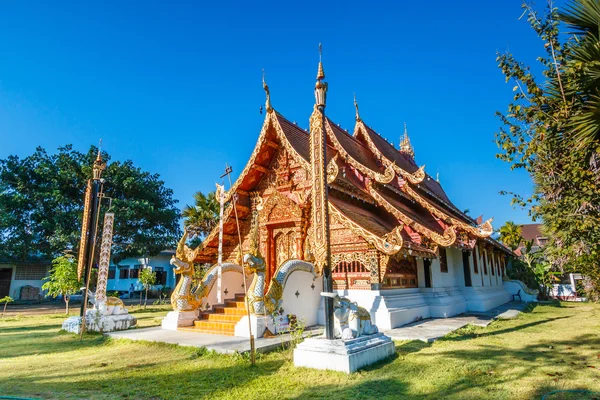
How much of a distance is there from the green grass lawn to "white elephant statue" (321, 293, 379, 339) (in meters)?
0.51

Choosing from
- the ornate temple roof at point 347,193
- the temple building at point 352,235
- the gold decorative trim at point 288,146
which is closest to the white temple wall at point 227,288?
the temple building at point 352,235

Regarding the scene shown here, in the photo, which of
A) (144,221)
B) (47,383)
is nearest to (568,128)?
(47,383)

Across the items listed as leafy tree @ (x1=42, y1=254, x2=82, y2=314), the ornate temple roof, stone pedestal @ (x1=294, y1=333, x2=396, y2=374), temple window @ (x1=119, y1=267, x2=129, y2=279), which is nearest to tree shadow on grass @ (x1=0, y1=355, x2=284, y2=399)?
stone pedestal @ (x1=294, y1=333, x2=396, y2=374)

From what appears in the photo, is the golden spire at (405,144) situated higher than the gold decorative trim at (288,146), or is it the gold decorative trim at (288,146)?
the golden spire at (405,144)

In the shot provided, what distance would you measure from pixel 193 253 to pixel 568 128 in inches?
349

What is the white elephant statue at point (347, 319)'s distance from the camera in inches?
197

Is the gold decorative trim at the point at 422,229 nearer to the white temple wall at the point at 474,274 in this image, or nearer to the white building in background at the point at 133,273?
the white temple wall at the point at 474,274

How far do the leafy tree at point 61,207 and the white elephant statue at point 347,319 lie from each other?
63.7 ft

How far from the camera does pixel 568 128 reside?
5.41 metres

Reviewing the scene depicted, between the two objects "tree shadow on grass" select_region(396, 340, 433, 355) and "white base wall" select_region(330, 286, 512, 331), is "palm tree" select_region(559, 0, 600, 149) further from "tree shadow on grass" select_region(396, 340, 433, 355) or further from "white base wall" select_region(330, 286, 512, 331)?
"white base wall" select_region(330, 286, 512, 331)

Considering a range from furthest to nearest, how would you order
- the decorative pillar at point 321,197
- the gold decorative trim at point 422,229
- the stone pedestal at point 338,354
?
1. the gold decorative trim at point 422,229
2. the decorative pillar at point 321,197
3. the stone pedestal at point 338,354

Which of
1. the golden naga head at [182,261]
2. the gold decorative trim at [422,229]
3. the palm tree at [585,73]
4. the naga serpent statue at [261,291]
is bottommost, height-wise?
the naga serpent statue at [261,291]

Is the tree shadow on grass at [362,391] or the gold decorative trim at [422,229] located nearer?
the tree shadow on grass at [362,391]

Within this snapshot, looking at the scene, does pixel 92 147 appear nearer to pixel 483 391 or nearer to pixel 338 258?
pixel 338 258
